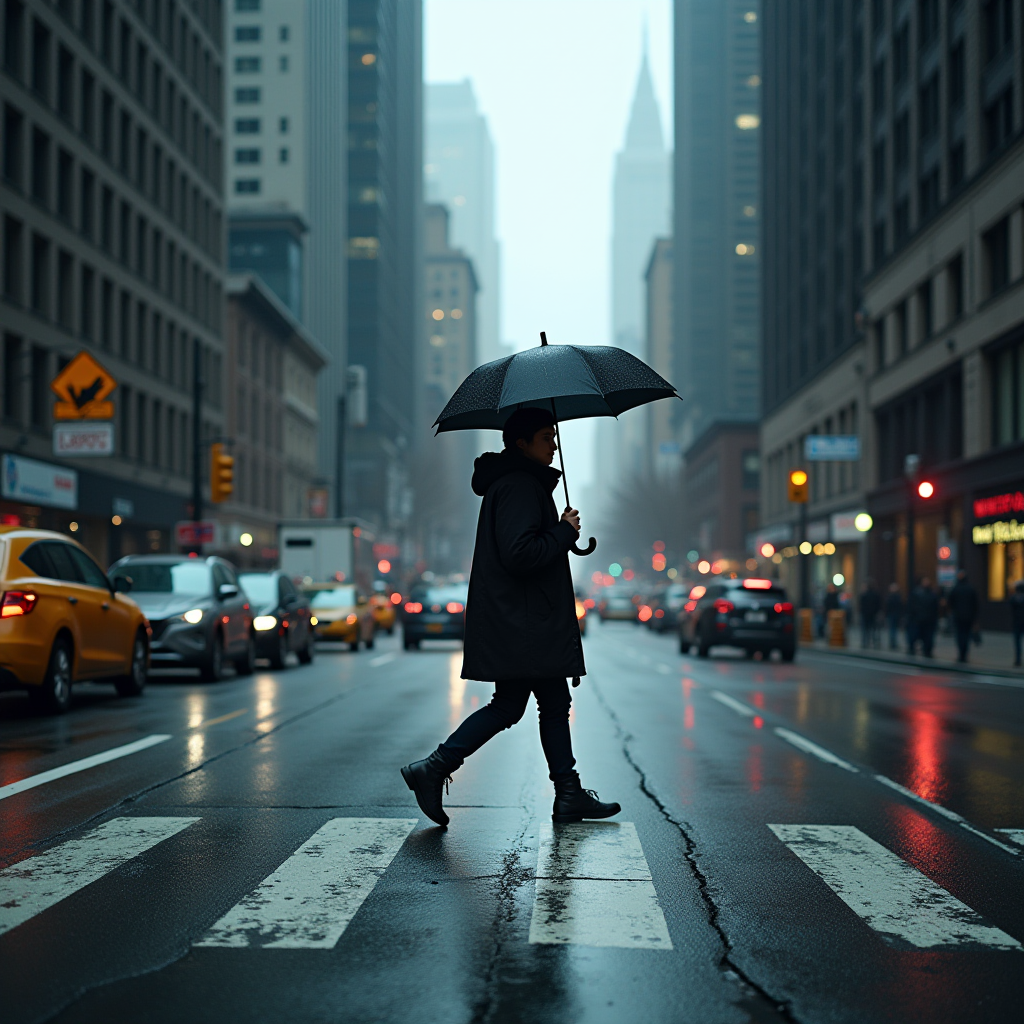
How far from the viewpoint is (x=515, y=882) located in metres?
5.60

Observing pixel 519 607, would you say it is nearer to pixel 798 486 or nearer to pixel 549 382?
pixel 549 382

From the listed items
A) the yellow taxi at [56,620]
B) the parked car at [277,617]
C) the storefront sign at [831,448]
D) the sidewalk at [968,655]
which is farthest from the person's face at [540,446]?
the storefront sign at [831,448]

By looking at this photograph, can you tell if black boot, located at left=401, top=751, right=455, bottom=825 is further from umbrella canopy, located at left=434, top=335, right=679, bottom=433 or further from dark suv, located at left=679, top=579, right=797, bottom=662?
dark suv, located at left=679, top=579, right=797, bottom=662

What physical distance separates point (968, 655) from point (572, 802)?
79.3 feet

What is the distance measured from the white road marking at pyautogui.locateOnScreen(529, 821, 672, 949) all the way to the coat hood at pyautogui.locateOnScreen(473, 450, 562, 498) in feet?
5.59

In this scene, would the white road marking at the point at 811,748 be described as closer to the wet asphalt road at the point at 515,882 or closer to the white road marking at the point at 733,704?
the wet asphalt road at the point at 515,882

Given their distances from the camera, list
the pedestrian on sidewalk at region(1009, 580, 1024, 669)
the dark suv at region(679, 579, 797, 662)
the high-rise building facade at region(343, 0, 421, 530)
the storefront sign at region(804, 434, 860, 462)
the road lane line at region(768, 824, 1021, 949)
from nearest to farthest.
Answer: the road lane line at region(768, 824, 1021, 949)
the pedestrian on sidewalk at region(1009, 580, 1024, 669)
the dark suv at region(679, 579, 797, 662)
the storefront sign at region(804, 434, 860, 462)
the high-rise building facade at region(343, 0, 421, 530)

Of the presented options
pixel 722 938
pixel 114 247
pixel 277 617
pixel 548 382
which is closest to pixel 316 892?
pixel 722 938

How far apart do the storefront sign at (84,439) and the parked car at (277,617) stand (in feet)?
27.6

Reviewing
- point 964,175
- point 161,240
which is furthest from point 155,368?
point 964,175

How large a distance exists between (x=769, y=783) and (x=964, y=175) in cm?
3677

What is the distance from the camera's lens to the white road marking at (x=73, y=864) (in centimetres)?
518

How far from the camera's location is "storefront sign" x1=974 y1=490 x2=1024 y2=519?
36.2 metres

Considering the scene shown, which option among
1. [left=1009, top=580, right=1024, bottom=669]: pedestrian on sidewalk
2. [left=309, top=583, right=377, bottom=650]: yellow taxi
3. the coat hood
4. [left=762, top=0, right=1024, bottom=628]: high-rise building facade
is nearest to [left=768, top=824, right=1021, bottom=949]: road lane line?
the coat hood
